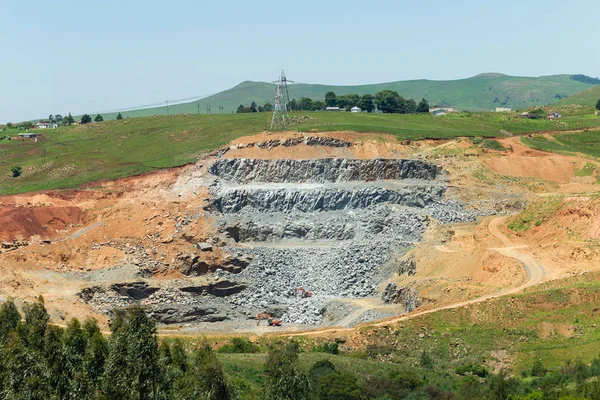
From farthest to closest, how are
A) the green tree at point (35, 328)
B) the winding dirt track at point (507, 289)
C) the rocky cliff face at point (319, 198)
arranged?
the rocky cliff face at point (319, 198) → the winding dirt track at point (507, 289) → the green tree at point (35, 328)

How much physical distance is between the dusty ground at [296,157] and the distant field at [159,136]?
5529mm

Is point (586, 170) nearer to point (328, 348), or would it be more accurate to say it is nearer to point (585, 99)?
point (328, 348)

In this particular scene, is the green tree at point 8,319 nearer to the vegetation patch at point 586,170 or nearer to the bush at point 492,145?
the bush at point 492,145

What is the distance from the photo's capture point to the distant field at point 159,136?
336ft

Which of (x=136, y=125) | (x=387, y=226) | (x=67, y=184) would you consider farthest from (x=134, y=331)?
(x=136, y=125)

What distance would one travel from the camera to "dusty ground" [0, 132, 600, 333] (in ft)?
214

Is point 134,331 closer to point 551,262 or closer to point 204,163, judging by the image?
point 551,262

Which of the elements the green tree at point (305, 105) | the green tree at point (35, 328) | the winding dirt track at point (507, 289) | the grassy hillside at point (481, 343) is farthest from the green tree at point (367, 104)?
the green tree at point (35, 328)

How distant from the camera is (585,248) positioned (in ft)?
210

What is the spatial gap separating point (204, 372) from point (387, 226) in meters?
52.0

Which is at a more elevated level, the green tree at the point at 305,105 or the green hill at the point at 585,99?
the green tree at the point at 305,105

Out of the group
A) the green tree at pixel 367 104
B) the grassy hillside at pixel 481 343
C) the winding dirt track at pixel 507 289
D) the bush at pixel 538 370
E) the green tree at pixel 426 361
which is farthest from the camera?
the green tree at pixel 367 104

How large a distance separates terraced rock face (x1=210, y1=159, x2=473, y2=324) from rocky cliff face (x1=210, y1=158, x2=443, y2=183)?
4.3 inches

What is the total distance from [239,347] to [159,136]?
70.0 m
